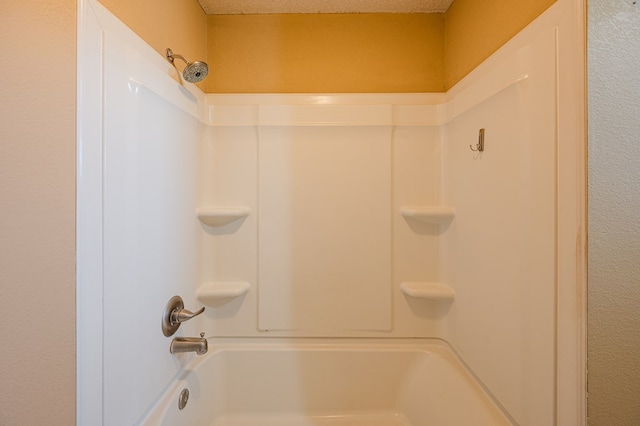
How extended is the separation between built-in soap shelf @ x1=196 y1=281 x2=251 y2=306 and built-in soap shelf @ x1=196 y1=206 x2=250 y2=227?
12.0 inches

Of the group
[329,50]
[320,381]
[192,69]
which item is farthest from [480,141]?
[320,381]

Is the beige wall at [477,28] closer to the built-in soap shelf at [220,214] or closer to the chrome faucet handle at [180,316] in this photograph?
the built-in soap shelf at [220,214]

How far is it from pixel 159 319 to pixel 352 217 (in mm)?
909

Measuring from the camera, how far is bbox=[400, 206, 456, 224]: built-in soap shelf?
1237 millimetres

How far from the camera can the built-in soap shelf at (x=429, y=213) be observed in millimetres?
1237

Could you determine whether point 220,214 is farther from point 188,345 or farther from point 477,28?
point 477,28

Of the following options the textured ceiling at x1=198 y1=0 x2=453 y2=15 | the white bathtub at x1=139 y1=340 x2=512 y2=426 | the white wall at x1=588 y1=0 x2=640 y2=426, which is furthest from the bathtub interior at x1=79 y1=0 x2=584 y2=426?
the textured ceiling at x1=198 y1=0 x2=453 y2=15

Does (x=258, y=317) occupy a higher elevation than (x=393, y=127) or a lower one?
lower

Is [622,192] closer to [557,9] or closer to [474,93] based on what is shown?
[557,9]

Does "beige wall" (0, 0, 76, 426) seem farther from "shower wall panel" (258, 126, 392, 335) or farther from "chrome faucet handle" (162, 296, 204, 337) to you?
"shower wall panel" (258, 126, 392, 335)

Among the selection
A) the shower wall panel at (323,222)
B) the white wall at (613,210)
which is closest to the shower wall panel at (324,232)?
the shower wall panel at (323,222)

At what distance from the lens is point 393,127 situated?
1302mm

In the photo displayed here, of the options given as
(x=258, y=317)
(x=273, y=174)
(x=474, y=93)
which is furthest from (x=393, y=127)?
(x=258, y=317)

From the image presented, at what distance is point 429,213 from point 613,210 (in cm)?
67
